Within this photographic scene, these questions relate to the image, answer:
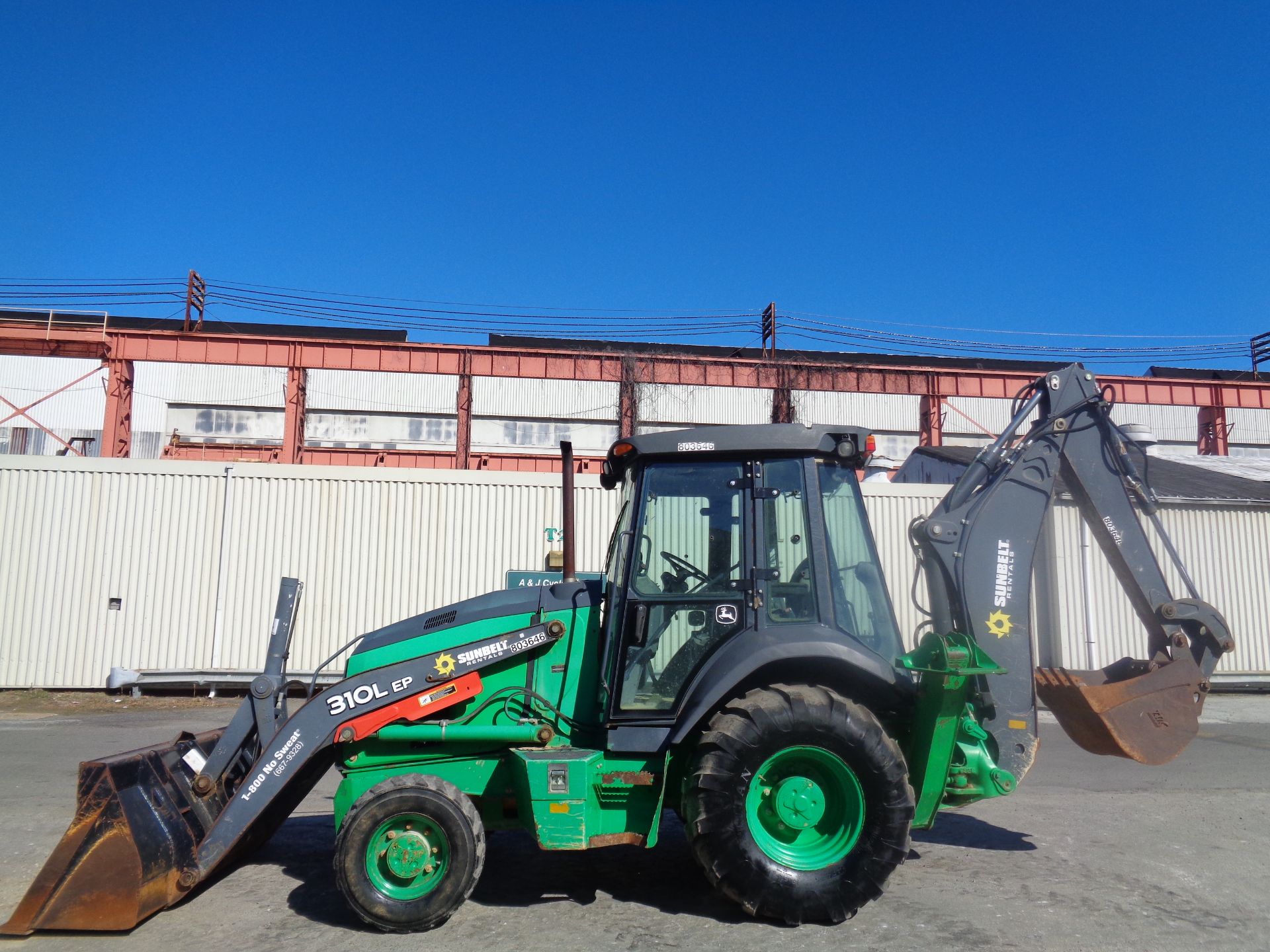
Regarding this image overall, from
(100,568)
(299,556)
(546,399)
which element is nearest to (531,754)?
(299,556)

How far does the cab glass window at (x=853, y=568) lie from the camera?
4.68 metres

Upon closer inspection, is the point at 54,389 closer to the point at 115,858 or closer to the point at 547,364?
the point at 547,364

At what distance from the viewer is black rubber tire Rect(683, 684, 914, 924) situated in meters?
4.16

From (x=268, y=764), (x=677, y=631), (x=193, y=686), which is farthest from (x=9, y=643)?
(x=677, y=631)

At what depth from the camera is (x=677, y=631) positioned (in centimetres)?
459

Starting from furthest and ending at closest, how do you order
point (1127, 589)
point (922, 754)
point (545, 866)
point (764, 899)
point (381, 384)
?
point (381, 384)
point (1127, 589)
point (545, 866)
point (922, 754)
point (764, 899)

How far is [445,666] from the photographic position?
4648mm

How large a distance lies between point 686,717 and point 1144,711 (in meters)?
2.80

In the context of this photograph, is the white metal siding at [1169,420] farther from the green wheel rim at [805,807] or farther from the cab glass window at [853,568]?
the green wheel rim at [805,807]

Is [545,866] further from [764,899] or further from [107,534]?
[107,534]

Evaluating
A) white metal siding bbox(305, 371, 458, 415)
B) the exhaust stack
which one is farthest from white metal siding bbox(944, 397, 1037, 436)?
the exhaust stack

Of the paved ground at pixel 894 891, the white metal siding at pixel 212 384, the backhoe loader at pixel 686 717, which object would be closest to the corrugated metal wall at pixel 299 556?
the paved ground at pixel 894 891

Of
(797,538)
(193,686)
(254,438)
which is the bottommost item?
(193,686)

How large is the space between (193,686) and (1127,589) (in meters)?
11.7
